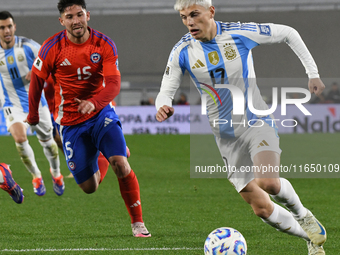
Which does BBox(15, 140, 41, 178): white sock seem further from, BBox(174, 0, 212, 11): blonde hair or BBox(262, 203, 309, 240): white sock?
BBox(262, 203, 309, 240): white sock

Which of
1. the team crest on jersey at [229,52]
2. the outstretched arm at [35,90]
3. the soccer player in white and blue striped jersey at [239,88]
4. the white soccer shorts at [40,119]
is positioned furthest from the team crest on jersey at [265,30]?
the white soccer shorts at [40,119]

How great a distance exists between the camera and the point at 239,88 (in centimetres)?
436

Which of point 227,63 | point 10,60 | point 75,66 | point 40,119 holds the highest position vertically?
point 227,63

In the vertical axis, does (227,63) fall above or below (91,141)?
above

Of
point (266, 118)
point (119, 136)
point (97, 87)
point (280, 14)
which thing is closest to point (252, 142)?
point (266, 118)

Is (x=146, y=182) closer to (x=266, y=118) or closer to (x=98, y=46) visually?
(x=98, y=46)

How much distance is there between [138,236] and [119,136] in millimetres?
996

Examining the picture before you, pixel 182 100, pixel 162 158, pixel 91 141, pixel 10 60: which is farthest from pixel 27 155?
pixel 182 100

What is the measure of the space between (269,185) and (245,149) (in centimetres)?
50

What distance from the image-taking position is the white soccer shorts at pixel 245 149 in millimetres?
4207

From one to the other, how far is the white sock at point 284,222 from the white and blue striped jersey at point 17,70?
4987 millimetres

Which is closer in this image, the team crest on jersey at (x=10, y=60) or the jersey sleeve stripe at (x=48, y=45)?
the jersey sleeve stripe at (x=48, y=45)

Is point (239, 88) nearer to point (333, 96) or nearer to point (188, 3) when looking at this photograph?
point (188, 3)

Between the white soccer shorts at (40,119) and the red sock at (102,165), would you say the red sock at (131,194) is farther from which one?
the white soccer shorts at (40,119)
